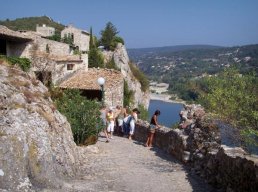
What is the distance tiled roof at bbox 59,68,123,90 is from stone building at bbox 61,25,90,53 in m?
17.6

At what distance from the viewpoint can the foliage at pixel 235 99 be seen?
14344 mm

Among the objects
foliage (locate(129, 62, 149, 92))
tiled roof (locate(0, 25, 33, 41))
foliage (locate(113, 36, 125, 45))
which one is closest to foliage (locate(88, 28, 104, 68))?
foliage (locate(113, 36, 125, 45))

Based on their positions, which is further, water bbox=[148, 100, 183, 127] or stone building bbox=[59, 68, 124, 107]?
water bbox=[148, 100, 183, 127]

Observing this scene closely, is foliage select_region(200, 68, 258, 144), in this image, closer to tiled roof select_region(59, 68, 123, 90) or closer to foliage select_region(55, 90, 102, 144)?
foliage select_region(55, 90, 102, 144)

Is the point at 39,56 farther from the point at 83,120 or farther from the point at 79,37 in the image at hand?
the point at 79,37

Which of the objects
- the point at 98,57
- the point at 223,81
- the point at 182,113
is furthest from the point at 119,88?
the point at 223,81

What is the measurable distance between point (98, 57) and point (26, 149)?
43791 millimetres

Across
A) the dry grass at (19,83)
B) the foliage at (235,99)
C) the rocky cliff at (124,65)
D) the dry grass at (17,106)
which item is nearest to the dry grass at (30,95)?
the dry grass at (19,83)

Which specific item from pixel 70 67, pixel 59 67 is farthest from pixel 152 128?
pixel 70 67

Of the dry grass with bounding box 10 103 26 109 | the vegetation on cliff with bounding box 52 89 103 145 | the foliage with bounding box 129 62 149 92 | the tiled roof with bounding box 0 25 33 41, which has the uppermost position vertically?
the tiled roof with bounding box 0 25 33 41

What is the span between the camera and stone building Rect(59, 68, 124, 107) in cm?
3725

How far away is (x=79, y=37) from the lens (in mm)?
60781

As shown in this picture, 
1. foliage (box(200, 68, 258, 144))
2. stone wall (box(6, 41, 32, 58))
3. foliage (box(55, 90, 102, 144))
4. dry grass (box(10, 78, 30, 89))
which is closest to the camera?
foliage (box(200, 68, 258, 144))

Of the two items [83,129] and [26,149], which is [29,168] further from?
[83,129]
